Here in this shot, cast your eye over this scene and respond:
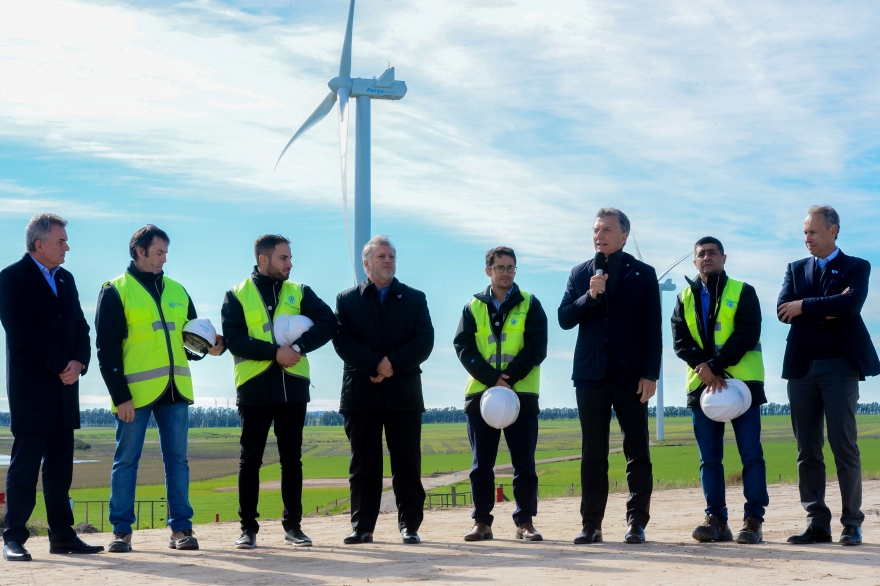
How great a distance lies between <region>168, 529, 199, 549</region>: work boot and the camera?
7.16m

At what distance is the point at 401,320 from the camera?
7723 mm

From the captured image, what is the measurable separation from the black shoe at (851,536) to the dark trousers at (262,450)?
13.1 feet

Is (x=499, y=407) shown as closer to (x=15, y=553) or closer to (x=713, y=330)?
(x=713, y=330)

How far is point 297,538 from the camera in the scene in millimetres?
7398

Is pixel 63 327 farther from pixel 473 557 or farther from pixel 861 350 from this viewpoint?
pixel 861 350

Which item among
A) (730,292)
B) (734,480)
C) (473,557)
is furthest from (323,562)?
(734,480)

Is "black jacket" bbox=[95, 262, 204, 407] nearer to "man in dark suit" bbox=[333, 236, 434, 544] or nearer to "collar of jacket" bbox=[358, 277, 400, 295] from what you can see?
"man in dark suit" bbox=[333, 236, 434, 544]

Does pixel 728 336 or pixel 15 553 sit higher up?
pixel 728 336

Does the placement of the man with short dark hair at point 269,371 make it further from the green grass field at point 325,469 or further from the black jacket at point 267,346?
the green grass field at point 325,469

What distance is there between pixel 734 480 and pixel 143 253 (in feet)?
38.1

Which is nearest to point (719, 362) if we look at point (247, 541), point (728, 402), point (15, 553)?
point (728, 402)

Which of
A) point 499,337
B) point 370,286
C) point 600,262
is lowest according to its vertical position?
point 499,337

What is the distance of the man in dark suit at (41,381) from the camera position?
699cm

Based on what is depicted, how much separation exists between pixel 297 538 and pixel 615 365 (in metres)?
2.77
